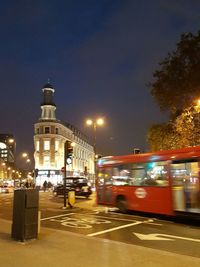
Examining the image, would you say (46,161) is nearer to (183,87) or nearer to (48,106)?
(48,106)

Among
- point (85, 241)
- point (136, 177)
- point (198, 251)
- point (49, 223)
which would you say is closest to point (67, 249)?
point (85, 241)

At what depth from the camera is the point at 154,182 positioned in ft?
59.0

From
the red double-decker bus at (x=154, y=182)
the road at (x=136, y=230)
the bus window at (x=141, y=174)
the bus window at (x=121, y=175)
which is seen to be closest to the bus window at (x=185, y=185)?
the red double-decker bus at (x=154, y=182)

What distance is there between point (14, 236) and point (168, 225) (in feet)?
23.7

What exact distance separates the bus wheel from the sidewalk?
9182 mm

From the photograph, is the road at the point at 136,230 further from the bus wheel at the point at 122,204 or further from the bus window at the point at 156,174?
the bus window at the point at 156,174

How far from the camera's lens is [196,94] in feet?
95.2

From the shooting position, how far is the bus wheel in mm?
20109

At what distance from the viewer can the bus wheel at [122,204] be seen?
20109 millimetres

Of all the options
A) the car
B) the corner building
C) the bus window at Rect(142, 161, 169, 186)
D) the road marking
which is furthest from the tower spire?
the road marking

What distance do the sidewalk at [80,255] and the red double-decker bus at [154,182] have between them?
657cm

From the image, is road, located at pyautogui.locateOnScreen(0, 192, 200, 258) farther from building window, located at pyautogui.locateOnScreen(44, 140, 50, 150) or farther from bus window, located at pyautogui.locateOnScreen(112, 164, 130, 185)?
building window, located at pyautogui.locateOnScreen(44, 140, 50, 150)

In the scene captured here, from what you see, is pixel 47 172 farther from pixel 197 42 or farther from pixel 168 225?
pixel 168 225

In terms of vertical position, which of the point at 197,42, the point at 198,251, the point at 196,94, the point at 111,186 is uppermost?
the point at 197,42
